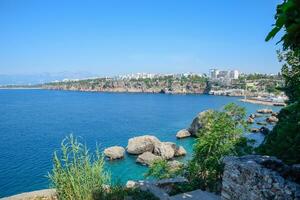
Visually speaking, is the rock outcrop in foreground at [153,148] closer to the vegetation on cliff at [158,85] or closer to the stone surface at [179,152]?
the stone surface at [179,152]

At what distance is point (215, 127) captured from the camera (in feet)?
36.4

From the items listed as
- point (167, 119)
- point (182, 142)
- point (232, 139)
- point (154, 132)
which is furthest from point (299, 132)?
point (167, 119)

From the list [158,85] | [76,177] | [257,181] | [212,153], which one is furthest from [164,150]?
[158,85]

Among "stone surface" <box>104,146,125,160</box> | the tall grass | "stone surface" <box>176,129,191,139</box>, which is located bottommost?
"stone surface" <box>176,129,191,139</box>

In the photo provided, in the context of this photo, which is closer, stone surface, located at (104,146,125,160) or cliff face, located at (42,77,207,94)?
stone surface, located at (104,146,125,160)

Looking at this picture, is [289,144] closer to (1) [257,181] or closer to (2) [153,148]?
(1) [257,181]

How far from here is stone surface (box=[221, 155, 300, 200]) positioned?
14.8ft

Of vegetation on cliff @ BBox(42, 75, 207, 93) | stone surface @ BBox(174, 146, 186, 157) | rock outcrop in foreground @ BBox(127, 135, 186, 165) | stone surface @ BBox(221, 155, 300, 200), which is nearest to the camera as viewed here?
stone surface @ BBox(221, 155, 300, 200)

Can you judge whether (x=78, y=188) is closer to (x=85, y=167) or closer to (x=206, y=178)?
(x=85, y=167)

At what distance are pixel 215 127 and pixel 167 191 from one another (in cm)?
334

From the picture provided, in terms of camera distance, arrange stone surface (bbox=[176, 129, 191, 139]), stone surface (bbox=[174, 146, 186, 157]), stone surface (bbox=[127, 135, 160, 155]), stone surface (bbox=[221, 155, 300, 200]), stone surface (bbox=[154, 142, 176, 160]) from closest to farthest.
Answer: stone surface (bbox=[221, 155, 300, 200]) → stone surface (bbox=[154, 142, 176, 160]) → stone surface (bbox=[127, 135, 160, 155]) → stone surface (bbox=[174, 146, 186, 157]) → stone surface (bbox=[176, 129, 191, 139])

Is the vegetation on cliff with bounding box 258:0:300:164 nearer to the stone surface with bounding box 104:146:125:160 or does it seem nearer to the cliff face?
the stone surface with bounding box 104:146:125:160

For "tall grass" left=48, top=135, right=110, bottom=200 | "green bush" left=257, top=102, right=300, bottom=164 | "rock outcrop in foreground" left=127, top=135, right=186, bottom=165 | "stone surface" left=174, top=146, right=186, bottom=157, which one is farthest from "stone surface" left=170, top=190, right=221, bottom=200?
"stone surface" left=174, top=146, right=186, bottom=157

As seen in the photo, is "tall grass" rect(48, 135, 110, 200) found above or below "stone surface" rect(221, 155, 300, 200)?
below
